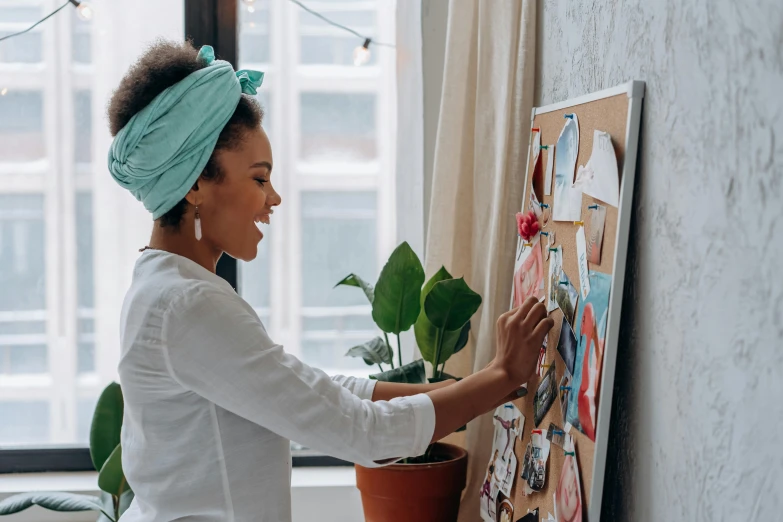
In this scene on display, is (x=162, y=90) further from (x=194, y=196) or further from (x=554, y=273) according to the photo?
(x=554, y=273)

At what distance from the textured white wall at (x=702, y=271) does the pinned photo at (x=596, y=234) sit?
55mm

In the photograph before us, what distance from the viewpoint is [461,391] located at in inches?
49.5

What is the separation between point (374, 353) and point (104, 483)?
0.73 meters

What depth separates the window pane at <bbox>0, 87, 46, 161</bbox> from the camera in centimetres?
231

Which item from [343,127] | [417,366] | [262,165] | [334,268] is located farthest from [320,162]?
[262,165]

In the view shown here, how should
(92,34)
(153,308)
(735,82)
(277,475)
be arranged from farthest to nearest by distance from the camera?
(92,34) < (277,475) < (153,308) < (735,82)

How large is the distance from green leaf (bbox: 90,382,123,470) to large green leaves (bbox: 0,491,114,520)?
0.09m

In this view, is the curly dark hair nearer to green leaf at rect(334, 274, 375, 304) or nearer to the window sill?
green leaf at rect(334, 274, 375, 304)

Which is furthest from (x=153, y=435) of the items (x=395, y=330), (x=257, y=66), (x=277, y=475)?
(x=257, y=66)

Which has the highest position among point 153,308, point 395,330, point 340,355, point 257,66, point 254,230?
point 257,66

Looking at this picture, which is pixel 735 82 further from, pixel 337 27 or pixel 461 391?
pixel 337 27

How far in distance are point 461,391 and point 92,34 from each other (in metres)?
1.66

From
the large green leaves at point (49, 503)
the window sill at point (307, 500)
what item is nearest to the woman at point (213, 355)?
the large green leaves at point (49, 503)

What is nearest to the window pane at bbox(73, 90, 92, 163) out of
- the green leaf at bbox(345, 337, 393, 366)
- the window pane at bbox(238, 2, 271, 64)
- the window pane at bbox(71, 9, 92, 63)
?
the window pane at bbox(71, 9, 92, 63)
